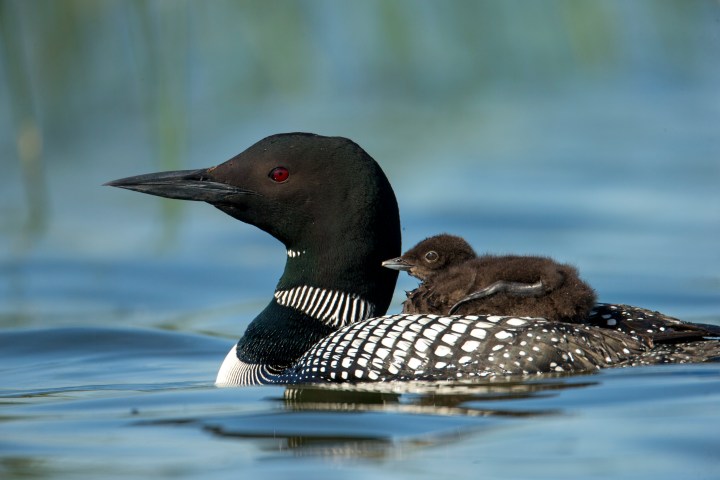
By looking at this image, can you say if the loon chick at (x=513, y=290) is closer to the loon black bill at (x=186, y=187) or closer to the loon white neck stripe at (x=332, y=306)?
the loon white neck stripe at (x=332, y=306)

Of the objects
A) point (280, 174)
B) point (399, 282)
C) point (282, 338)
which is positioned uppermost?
point (280, 174)

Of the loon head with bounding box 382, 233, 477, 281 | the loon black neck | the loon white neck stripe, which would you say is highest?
the loon head with bounding box 382, 233, 477, 281

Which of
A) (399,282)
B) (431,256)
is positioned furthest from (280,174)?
(399,282)

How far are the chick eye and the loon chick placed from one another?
213mm

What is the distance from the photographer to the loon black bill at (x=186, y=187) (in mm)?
5840

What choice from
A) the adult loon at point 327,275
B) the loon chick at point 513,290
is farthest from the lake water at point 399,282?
the loon chick at point 513,290

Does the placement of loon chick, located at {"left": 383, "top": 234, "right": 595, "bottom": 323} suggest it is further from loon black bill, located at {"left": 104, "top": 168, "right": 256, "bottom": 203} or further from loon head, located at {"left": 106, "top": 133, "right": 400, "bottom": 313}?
loon black bill, located at {"left": 104, "top": 168, "right": 256, "bottom": 203}

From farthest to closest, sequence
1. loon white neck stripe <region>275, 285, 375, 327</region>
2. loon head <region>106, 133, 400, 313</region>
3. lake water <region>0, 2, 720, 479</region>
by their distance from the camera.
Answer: loon white neck stripe <region>275, 285, 375, 327</region>, loon head <region>106, 133, 400, 313</region>, lake water <region>0, 2, 720, 479</region>

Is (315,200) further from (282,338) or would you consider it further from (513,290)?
(513,290)

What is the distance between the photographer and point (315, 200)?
226 inches

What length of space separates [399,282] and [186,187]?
340 cm

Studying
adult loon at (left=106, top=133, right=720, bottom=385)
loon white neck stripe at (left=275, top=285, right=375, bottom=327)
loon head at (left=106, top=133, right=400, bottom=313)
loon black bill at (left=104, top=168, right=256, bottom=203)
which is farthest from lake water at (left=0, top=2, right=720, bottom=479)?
loon black bill at (left=104, top=168, right=256, bottom=203)

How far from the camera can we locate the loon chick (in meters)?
5.27

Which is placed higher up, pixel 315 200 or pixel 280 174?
pixel 280 174
